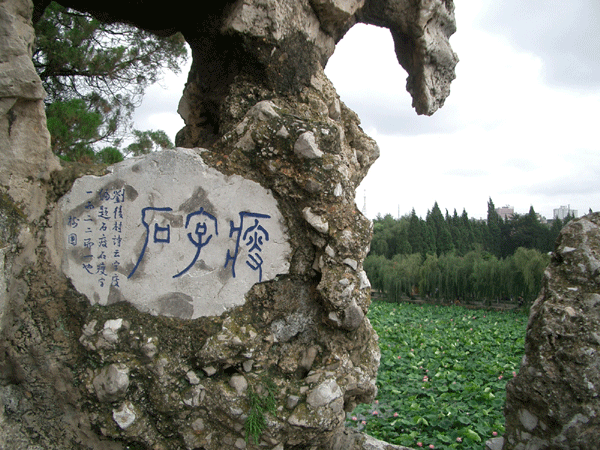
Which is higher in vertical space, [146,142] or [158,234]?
[146,142]

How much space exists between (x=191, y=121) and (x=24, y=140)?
143cm

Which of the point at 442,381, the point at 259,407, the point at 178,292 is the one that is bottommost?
the point at 442,381

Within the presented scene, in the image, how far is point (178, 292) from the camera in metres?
2.50

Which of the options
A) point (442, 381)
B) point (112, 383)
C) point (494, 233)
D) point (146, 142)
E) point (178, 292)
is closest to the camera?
point (112, 383)

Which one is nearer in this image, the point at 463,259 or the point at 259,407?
the point at 259,407

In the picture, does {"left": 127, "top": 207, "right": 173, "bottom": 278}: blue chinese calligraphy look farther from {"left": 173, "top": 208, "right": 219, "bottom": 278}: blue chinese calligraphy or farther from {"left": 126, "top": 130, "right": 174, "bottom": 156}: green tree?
{"left": 126, "top": 130, "right": 174, "bottom": 156}: green tree

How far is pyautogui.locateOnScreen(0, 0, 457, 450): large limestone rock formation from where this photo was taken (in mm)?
2363

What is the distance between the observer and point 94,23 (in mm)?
6527

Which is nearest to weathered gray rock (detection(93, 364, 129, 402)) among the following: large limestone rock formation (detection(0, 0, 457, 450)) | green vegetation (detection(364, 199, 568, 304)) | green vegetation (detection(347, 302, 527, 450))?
large limestone rock formation (detection(0, 0, 457, 450))

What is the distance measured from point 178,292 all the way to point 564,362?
213 centimetres

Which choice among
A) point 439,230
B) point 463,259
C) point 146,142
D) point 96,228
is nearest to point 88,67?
point 146,142

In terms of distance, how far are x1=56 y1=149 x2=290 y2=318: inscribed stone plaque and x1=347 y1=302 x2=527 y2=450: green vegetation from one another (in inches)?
90.6

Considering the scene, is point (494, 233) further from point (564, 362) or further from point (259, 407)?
point (259, 407)

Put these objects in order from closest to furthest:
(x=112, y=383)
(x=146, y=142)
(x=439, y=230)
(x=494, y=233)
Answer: (x=112, y=383), (x=146, y=142), (x=439, y=230), (x=494, y=233)
